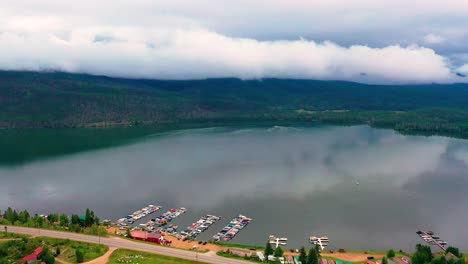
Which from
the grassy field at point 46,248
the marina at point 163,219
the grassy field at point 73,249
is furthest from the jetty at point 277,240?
the grassy field at point 46,248

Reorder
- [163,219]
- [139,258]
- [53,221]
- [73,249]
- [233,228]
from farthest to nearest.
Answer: [163,219] → [233,228] → [53,221] → [73,249] → [139,258]

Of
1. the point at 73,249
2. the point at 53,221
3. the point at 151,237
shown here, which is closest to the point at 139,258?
the point at 151,237

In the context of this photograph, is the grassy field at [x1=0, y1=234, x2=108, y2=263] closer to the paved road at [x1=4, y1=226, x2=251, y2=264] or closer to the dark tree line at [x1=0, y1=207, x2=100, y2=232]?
the paved road at [x1=4, y1=226, x2=251, y2=264]

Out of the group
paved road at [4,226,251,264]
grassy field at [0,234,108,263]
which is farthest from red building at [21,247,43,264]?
A: paved road at [4,226,251,264]

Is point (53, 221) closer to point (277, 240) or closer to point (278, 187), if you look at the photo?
point (277, 240)

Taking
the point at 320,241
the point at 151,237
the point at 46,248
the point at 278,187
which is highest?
the point at 46,248
